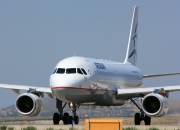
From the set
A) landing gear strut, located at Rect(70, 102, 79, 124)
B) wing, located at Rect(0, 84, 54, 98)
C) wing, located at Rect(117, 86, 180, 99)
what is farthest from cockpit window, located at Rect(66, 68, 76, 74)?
wing, located at Rect(117, 86, 180, 99)

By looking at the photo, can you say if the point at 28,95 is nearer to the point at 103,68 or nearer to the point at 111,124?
the point at 103,68

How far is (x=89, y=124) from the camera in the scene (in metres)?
26.8

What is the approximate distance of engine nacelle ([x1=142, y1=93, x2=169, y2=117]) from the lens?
43062 mm

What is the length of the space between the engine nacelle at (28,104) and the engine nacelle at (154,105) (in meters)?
6.42

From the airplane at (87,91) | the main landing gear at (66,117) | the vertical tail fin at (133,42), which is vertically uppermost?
the vertical tail fin at (133,42)

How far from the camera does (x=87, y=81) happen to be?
43.7 m

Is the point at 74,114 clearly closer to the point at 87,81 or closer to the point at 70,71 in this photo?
the point at 87,81

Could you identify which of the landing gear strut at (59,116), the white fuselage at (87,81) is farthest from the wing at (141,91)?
the landing gear strut at (59,116)

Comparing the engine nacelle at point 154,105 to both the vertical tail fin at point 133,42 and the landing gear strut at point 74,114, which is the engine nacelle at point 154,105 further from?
the vertical tail fin at point 133,42

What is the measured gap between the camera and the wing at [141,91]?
145ft

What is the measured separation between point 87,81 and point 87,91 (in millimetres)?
609

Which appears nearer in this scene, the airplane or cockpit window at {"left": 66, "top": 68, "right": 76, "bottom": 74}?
the airplane

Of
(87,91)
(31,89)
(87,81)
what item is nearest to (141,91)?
(87,91)

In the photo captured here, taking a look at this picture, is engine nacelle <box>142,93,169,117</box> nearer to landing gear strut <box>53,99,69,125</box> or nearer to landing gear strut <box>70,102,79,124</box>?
landing gear strut <box>70,102,79,124</box>
